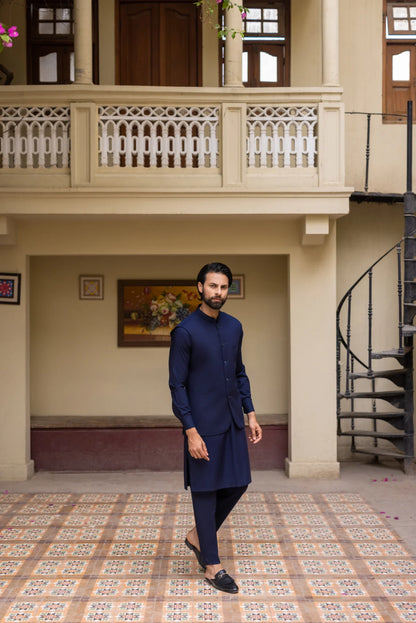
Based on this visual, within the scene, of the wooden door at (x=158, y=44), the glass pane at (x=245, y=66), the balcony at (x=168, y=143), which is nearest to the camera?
the balcony at (x=168, y=143)

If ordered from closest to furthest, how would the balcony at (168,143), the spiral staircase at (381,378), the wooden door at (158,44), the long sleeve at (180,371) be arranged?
the long sleeve at (180,371), the balcony at (168,143), the spiral staircase at (381,378), the wooden door at (158,44)

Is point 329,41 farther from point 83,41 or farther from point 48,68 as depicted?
Result: point 48,68

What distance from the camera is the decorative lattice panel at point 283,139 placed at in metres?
6.93

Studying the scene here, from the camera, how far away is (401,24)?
828 cm

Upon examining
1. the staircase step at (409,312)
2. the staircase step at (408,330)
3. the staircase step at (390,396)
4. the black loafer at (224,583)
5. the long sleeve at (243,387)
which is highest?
the staircase step at (409,312)

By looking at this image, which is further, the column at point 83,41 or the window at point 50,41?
the window at point 50,41

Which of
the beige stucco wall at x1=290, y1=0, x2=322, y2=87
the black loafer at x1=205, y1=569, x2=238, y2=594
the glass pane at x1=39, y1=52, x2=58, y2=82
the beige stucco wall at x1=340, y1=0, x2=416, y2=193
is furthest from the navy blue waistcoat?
the glass pane at x1=39, y1=52, x2=58, y2=82

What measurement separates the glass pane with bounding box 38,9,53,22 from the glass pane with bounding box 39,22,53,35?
59 mm

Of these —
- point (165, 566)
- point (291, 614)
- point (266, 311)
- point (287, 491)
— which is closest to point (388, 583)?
point (291, 614)

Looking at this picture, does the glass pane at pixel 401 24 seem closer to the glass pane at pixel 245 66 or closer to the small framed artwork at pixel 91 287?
the glass pane at pixel 245 66

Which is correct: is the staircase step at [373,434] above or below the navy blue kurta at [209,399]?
below

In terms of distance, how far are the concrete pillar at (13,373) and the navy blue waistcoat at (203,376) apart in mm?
3453

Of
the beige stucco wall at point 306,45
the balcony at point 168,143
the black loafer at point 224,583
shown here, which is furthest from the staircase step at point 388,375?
the black loafer at point 224,583

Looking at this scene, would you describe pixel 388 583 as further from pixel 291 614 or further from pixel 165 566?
pixel 165 566
